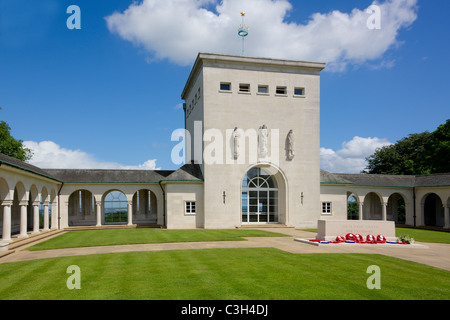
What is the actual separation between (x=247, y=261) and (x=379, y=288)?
5.67 metres

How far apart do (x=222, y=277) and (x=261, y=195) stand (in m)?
23.5

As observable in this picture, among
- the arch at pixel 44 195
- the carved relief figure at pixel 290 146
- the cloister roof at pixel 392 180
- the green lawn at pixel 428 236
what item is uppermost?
the carved relief figure at pixel 290 146

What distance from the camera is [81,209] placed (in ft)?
132

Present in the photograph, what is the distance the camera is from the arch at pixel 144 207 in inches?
1641

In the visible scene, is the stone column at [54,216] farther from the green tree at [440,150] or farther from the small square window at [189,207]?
the green tree at [440,150]

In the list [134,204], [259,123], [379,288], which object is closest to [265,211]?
[259,123]

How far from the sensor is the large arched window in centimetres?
3459

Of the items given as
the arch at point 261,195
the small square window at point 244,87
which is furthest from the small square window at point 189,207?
the small square window at point 244,87

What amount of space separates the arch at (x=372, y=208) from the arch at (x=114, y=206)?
2911 centimetres

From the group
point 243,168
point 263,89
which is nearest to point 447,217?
point 243,168

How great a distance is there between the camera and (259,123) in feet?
112

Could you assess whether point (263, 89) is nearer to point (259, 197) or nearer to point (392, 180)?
point (259, 197)

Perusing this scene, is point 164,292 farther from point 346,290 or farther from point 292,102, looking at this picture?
point 292,102
